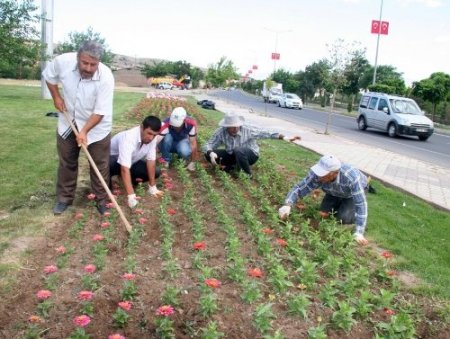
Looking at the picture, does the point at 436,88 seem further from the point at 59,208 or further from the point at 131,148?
the point at 59,208

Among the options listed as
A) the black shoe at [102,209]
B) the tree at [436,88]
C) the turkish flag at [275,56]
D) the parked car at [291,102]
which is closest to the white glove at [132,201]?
the black shoe at [102,209]

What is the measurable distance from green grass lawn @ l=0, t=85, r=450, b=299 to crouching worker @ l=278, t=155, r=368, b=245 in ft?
1.27

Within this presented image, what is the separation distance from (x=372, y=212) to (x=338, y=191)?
130 centimetres

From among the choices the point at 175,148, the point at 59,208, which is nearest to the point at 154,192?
the point at 59,208

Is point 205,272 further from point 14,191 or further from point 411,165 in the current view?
point 411,165

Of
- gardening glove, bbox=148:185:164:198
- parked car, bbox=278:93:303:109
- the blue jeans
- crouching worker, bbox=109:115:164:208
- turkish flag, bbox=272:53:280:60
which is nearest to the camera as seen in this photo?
crouching worker, bbox=109:115:164:208

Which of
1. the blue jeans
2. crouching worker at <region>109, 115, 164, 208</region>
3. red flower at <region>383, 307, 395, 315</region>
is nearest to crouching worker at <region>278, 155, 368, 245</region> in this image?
red flower at <region>383, 307, 395, 315</region>

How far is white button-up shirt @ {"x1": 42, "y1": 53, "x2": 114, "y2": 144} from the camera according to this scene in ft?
15.3

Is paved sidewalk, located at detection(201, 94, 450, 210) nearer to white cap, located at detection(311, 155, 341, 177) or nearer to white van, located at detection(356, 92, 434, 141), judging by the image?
white cap, located at detection(311, 155, 341, 177)

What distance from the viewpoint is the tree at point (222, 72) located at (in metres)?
52.3

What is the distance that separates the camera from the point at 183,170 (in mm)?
6664

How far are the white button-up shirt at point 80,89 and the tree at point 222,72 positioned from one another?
48054mm

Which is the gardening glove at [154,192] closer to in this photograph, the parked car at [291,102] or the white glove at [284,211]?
the white glove at [284,211]

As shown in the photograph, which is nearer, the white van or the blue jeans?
the blue jeans
